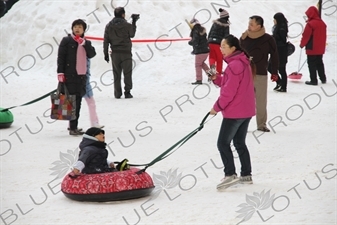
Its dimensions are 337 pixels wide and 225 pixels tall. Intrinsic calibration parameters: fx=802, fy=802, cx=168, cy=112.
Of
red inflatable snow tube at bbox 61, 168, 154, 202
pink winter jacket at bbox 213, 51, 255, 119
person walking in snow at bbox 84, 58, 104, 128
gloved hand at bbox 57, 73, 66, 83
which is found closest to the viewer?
red inflatable snow tube at bbox 61, 168, 154, 202

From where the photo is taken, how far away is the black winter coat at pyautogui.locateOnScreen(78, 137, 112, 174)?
777 cm

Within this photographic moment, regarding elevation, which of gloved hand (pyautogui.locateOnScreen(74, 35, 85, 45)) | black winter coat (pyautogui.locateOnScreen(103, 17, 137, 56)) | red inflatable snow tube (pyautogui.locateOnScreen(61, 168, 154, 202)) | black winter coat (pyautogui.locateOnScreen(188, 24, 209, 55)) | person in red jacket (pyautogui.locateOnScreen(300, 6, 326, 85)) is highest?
gloved hand (pyautogui.locateOnScreen(74, 35, 85, 45))

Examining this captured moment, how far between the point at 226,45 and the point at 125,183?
1763mm

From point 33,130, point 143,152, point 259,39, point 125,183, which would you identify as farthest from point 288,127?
point 125,183

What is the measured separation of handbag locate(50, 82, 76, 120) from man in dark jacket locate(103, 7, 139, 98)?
3766 millimetres

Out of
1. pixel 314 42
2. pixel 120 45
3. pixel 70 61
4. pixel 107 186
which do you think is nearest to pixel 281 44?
pixel 314 42

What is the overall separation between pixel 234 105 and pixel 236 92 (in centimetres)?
13

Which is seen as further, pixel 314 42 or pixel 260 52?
pixel 314 42

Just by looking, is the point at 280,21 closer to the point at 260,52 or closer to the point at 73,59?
the point at 260,52

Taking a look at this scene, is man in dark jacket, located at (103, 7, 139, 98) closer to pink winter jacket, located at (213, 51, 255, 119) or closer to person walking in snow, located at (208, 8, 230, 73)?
person walking in snow, located at (208, 8, 230, 73)

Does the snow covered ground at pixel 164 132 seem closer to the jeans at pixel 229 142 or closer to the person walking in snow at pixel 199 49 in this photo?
the jeans at pixel 229 142

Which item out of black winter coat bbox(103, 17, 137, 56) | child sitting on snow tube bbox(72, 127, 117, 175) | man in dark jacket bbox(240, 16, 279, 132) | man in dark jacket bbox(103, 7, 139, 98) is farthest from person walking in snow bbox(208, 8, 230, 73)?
child sitting on snow tube bbox(72, 127, 117, 175)

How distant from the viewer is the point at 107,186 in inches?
299

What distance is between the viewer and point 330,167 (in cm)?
924
